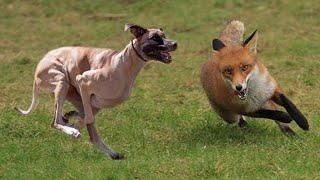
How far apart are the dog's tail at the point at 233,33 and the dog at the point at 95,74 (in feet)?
6.62

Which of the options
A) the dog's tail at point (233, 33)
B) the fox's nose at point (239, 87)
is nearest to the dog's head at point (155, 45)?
the fox's nose at point (239, 87)

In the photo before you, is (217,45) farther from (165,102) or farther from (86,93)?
(165,102)

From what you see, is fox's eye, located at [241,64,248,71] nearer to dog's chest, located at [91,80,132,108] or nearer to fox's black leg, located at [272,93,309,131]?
fox's black leg, located at [272,93,309,131]

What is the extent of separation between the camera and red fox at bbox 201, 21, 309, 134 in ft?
27.3

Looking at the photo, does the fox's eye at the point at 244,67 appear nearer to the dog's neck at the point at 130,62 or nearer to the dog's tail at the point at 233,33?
the dog's neck at the point at 130,62

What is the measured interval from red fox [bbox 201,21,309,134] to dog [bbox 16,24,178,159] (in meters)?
0.98

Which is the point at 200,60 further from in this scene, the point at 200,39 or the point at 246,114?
the point at 246,114

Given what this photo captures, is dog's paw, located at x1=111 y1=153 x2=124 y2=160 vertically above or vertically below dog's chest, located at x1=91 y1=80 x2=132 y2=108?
below

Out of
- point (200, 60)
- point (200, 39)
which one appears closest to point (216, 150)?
point (200, 60)

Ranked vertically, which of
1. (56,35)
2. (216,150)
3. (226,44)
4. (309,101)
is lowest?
(56,35)

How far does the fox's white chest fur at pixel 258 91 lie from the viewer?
8578mm

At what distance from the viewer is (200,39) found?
53.8 ft

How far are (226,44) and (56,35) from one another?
8.72 meters

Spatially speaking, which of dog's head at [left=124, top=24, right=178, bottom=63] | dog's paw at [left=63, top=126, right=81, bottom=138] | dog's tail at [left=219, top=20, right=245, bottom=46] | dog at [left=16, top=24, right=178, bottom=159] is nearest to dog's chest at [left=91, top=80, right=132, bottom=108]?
dog at [left=16, top=24, right=178, bottom=159]
